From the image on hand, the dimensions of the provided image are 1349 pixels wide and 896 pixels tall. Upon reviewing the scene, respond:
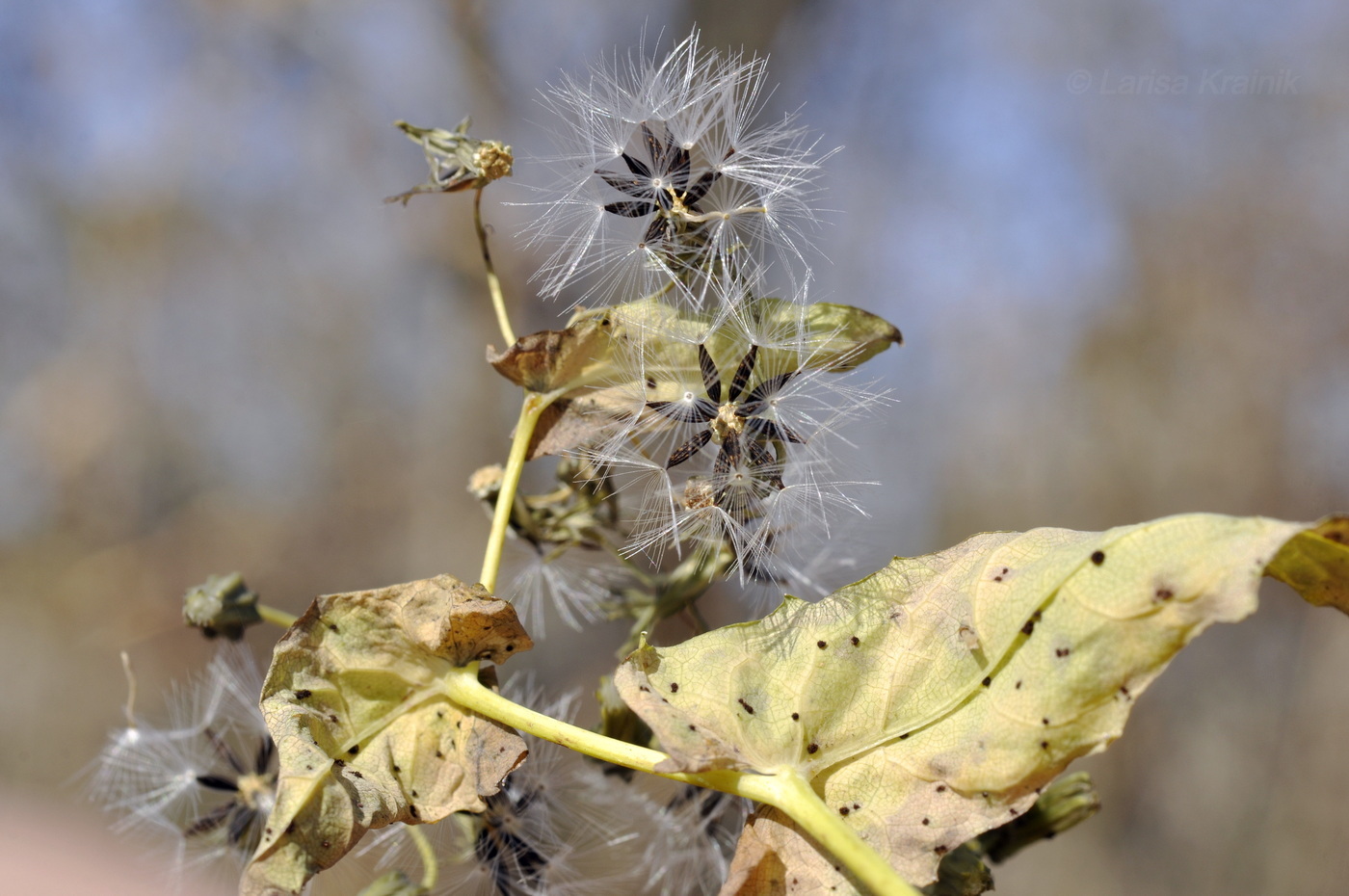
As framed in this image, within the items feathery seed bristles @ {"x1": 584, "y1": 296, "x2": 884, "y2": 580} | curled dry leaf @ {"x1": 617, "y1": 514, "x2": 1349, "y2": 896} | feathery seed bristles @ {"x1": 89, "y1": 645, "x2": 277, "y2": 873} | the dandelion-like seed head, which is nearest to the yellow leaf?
curled dry leaf @ {"x1": 617, "y1": 514, "x2": 1349, "y2": 896}

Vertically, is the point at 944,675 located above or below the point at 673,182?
below

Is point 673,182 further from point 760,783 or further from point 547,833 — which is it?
point 547,833

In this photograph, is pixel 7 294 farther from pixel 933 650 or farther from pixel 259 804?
pixel 933 650

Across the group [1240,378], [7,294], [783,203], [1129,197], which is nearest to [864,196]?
[1129,197]

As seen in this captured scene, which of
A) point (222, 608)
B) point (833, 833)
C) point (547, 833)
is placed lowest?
point (547, 833)

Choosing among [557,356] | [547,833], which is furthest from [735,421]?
[547,833]

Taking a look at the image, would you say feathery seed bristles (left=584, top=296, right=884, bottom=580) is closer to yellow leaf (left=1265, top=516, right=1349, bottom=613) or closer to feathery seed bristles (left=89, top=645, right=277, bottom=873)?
yellow leaf (left=1265, top=516, right=1349, bottom=613)

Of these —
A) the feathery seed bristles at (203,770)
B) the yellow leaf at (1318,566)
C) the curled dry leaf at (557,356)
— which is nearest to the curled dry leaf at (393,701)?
the curled dry leaf at (557,356)

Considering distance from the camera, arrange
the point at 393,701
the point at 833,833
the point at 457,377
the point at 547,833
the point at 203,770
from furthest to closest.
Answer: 1. the point at 457,377
2. the point at 203,770
3. the point at 547,833
4. the point at 393,701
5. the point at 833,833
